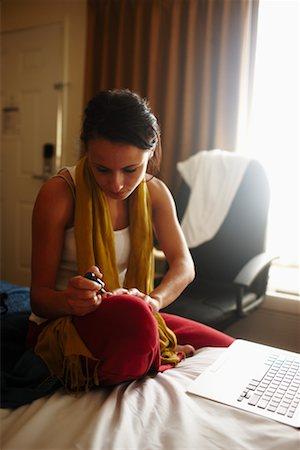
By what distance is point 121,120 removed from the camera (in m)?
0.95

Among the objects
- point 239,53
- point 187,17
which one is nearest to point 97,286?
point 239,53

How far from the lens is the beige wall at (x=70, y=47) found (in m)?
3.11

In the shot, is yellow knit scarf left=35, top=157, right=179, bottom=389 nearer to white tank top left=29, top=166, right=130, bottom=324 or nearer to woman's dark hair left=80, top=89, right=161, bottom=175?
white tank top left=29, top=166, right=130, bottom=324

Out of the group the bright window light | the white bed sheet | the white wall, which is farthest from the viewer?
the bright window light

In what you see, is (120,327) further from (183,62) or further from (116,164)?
(183,62)

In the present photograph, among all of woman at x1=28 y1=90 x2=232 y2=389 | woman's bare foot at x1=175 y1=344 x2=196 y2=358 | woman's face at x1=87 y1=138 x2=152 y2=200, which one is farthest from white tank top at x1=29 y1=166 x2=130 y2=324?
woman's bare foot at x1=175 y1=344 x2=196 y2=358

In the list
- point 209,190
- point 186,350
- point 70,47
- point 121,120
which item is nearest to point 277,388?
point 186,350

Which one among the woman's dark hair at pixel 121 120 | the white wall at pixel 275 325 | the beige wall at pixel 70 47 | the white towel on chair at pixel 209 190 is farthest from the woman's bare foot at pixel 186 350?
the beige wall at pixel 70 47

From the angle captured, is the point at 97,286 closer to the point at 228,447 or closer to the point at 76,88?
the point at 228,447

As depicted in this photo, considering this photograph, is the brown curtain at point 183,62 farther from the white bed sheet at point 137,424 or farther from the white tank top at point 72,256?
the white bed sheet at point 137,424

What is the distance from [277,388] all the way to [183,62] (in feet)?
7.17

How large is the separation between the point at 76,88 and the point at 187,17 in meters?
1.03

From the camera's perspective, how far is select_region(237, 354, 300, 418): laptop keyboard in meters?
0.79

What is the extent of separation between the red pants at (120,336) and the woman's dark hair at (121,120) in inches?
14.4
